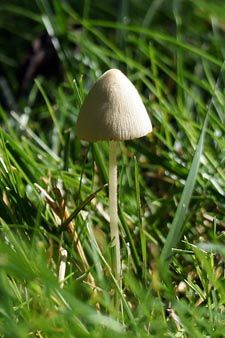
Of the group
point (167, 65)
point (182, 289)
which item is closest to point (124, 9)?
point (167, 65)

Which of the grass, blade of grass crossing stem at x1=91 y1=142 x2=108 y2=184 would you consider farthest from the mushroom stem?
blade of grass crossing stem at x1=91 y1=142 x2=108 y2=184

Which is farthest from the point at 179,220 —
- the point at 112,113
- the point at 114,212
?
the point at 112,113

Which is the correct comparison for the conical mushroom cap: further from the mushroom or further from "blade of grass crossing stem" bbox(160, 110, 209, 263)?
"blade of grass crossing stem" bbox(160, 110, 209, 263)

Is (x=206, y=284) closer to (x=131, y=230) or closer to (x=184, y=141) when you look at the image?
(x=131, y=230)

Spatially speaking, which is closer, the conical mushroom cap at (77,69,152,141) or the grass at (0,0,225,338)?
the grass at (0,0,225,338)

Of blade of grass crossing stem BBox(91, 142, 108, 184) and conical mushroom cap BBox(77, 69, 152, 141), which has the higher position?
conical mushroom cap BBox(77, 69, 152, 141)

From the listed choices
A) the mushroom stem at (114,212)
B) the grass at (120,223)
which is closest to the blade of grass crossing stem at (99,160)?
the grass at (120,223)

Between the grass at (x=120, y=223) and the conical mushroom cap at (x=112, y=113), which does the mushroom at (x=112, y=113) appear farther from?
the grass at (x=120, y=223)

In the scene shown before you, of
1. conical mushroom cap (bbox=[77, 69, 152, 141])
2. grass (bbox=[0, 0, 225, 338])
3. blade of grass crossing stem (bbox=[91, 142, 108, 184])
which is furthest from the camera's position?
blade of grass crossing stem (bbox=[91, 142, 108, 184])
